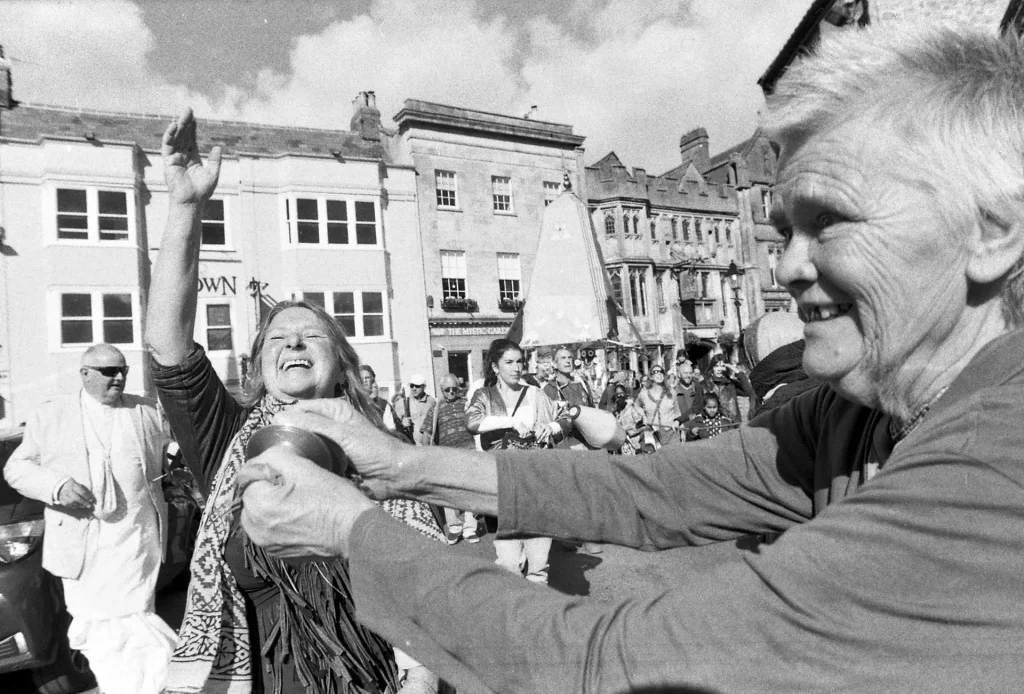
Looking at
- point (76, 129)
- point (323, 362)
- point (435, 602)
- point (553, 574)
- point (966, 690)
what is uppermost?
point (76, 129)

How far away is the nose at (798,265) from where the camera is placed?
109cm

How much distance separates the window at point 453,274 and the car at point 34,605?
1981 cm

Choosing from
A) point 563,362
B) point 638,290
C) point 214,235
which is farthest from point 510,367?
point 638,290

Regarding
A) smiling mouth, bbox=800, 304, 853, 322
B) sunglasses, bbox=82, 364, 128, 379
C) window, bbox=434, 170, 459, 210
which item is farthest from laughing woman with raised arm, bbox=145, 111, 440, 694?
window, bbox=434, 170, 459, 210

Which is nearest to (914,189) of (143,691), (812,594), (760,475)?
(812,594)

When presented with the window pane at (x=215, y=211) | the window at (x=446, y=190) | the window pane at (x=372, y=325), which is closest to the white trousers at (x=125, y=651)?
the window pane at (x=372, y=325)

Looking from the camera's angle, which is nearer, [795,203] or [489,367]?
[795,203]

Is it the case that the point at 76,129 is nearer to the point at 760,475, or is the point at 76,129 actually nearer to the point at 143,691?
the point at 143,691

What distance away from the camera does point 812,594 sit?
77 cm

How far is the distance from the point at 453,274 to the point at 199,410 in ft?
72.6

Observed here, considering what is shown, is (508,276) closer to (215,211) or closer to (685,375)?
(215,211)

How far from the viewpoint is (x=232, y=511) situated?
1756mm

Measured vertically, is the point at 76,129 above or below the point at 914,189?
above

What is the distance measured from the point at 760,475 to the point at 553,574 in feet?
16.7
